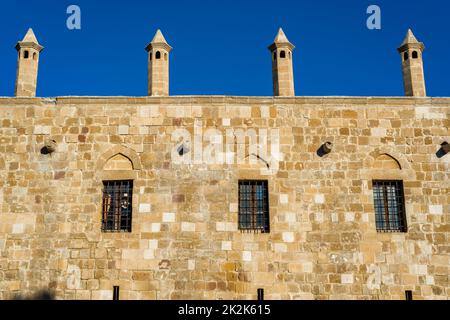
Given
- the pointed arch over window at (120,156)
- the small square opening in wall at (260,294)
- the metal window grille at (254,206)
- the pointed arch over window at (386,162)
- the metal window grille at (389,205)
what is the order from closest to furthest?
the small square opening in wall at (260,294), the metal window grille at (254,206), the metal window grille at (389,205), the pointed arch over window at (120,156), the pointed arch over window at (386,162)

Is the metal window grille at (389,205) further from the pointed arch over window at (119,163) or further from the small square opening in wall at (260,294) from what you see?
the pointed arch over window at (119,163)

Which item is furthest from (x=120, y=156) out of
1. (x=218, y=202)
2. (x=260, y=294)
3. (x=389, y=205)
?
(x=389, y=205)

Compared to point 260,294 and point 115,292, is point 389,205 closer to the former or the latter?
point 260,294

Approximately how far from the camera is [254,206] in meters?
15.2

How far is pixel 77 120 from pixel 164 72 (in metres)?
2.76

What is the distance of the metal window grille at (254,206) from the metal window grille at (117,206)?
9.83 ft

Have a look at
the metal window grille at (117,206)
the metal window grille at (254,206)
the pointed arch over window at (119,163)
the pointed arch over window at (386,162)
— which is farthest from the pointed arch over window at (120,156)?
the pointed arch over window at (386,162)

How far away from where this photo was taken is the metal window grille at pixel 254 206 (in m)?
15.1

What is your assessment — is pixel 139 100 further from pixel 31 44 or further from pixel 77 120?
pixel 31 44

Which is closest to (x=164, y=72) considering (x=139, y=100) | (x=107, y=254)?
(x=139, y=100)

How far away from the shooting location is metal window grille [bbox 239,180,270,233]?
595 inches

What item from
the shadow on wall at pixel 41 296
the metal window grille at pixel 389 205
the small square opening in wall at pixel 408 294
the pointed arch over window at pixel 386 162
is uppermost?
the pointed arch over window at pixel 386 162

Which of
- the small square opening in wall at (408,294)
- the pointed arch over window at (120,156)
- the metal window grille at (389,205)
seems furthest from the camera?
the pointed arch over window at (120,156)

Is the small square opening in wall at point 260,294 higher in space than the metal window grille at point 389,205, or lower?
lower
